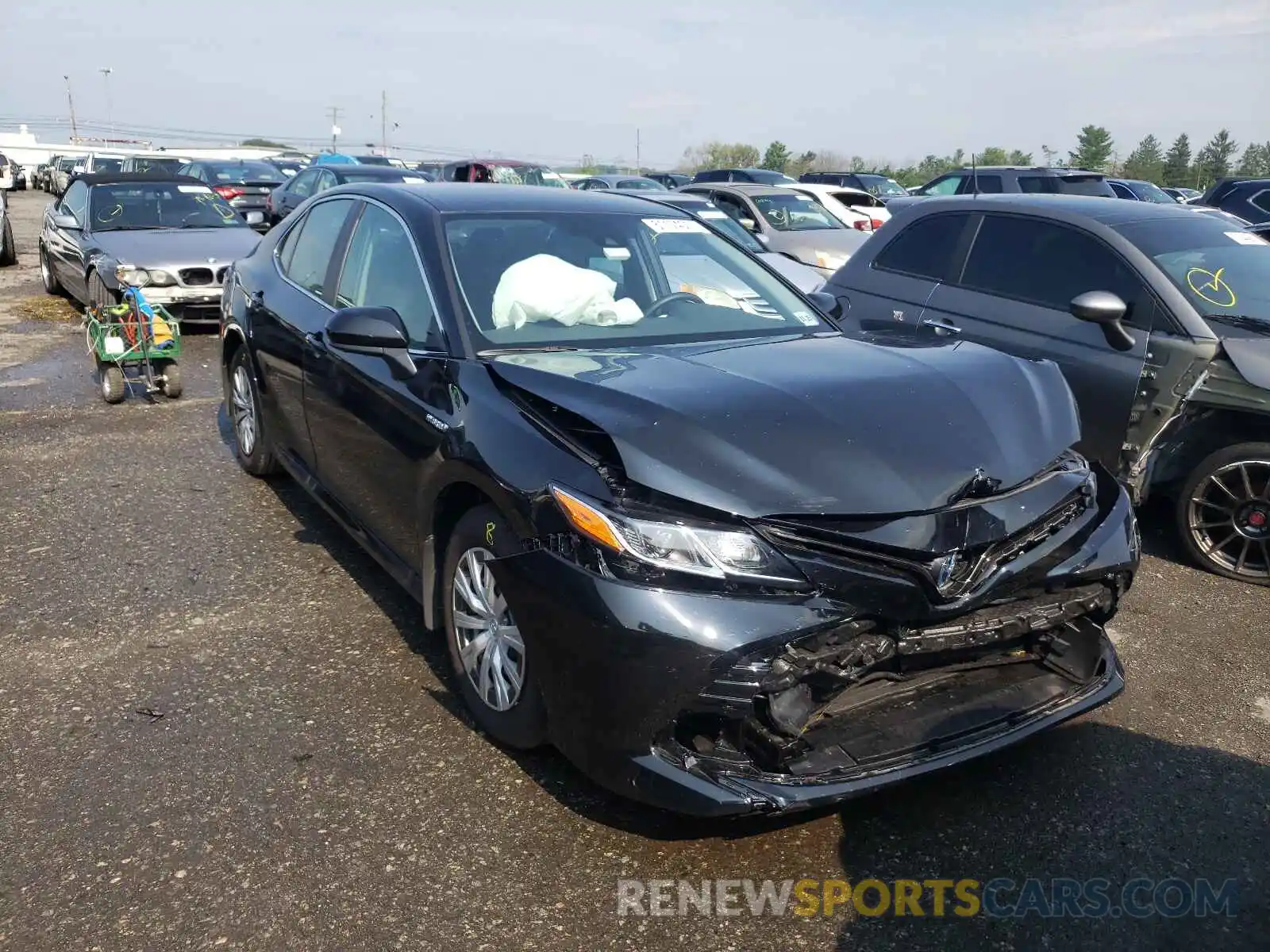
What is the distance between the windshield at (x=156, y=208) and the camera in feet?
36.6

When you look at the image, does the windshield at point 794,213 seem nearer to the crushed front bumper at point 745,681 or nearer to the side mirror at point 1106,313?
the side mirror at point 1106,313

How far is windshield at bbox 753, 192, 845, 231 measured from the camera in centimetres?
1370

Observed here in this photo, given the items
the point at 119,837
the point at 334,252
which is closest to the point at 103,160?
the point at 334,252

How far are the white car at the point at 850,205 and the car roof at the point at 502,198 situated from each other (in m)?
9.56

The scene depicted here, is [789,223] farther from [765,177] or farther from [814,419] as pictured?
[814,419]

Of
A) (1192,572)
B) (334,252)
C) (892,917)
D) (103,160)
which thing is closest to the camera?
(892,917)

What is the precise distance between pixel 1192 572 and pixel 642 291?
3.02m

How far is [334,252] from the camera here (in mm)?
4750

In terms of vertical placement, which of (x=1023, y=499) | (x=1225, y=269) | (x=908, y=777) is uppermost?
(x=1225, y=269)

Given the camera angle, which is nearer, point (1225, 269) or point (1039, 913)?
point (1039, 913)

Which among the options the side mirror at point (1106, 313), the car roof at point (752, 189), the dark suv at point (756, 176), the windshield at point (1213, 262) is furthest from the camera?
the dark suv at point (756, 176)

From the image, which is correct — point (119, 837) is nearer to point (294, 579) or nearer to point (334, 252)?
point (294, 579)

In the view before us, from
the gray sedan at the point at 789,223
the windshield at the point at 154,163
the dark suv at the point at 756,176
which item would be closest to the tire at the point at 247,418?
the gray sedan at the point at 789,223

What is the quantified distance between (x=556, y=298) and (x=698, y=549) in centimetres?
154
